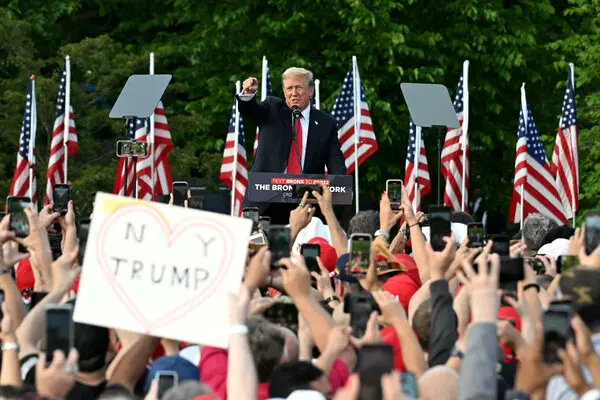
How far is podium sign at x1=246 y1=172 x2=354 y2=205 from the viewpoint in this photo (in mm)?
12305

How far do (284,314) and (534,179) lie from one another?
12.3m

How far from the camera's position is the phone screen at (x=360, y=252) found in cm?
834

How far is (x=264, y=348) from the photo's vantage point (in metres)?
7.20

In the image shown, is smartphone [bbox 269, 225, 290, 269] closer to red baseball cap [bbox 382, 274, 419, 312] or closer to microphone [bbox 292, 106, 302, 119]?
red baseball cap [bbox 382, 274, 419, 312]

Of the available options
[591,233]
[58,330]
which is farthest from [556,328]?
[58,330]

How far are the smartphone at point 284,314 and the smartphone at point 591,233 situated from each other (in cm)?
146

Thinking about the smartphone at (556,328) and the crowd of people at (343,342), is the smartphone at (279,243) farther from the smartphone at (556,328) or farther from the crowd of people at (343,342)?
the smartphone at (556,328)

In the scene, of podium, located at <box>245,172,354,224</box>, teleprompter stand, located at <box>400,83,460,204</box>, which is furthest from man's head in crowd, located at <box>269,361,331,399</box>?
teleprompter stand, located at <box>400,83,460,204</box>

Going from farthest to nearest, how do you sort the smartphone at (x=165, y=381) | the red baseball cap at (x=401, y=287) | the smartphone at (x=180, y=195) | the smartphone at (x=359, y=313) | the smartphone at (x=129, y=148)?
the smartphone at (x=129, y=148) < the smartphone at (x=180, y=195) < the red baseball cap at (x=401, y=287) < the smartphone at (x=359, y=313) < the smartphone at (x=165, y=381)

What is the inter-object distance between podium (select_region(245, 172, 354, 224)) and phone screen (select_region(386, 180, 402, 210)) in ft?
2.60

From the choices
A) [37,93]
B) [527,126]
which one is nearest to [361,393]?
[527,126]

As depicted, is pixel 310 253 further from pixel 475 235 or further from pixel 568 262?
pixel 568 262

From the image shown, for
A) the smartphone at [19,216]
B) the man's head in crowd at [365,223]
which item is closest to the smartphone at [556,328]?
the smartphone at [19,216]

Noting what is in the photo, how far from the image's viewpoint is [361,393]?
602 centimetres
